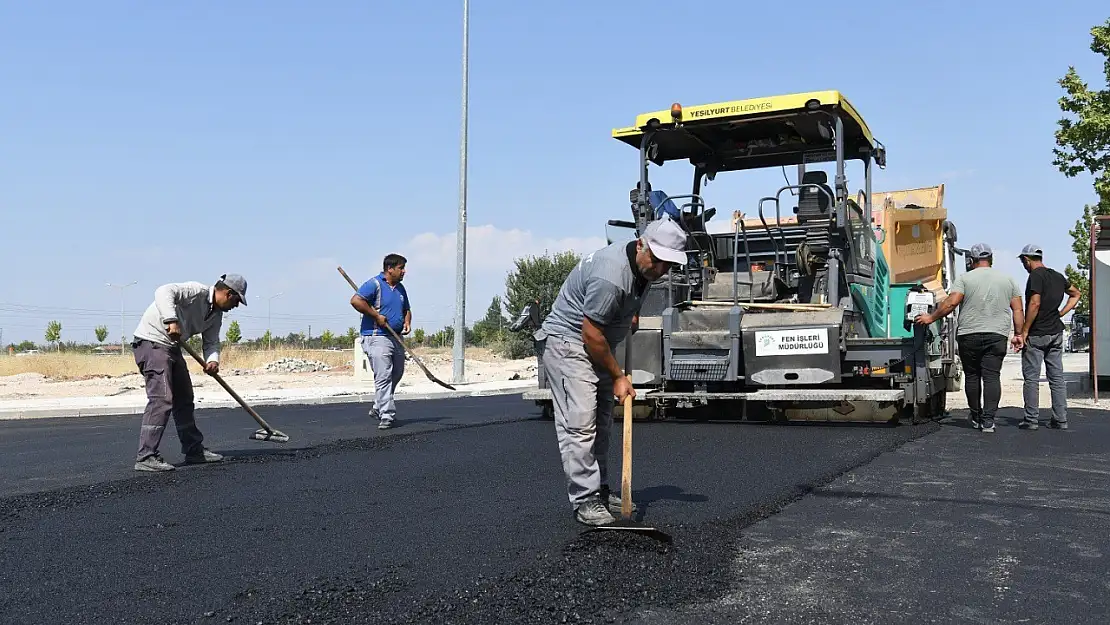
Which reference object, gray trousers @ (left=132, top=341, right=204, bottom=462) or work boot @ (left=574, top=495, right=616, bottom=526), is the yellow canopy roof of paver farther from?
work boot @ (left=574, top=495, right=616, bottom=526)

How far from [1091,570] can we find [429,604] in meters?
2.42

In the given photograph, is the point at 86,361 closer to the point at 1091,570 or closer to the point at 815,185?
the point at 815,185

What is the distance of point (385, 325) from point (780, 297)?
12.1 ft

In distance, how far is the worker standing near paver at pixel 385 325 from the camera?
9719 mm

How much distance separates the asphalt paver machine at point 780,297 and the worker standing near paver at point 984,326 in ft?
1.15

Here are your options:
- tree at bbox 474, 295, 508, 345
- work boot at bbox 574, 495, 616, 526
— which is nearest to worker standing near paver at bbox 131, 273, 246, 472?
work boot at bbox 574, 495, 616, 526

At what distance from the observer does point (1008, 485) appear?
18.7 feet

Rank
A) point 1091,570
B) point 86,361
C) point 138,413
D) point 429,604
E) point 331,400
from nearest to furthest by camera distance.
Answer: point 429,604
point 1091,570
point 138,413
point 331,400
point 86,361

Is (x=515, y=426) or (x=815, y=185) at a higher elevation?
(x=815, y=185)

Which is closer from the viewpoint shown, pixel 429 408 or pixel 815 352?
pixel 815 352

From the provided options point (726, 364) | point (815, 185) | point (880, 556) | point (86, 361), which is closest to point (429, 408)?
point (726, 364)

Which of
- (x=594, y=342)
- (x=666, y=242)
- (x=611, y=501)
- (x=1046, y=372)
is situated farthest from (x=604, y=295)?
(x=1046, y=372)

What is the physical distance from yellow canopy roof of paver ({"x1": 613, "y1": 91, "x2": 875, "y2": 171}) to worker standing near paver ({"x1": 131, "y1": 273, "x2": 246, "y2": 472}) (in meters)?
4.48

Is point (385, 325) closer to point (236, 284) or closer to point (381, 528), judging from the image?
point (236, 284)
